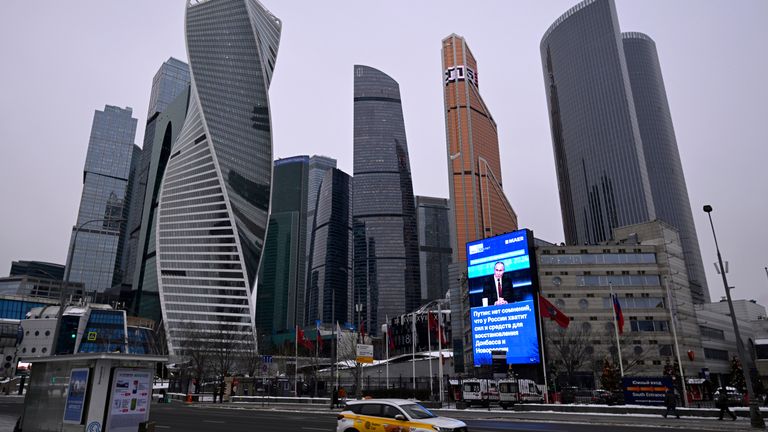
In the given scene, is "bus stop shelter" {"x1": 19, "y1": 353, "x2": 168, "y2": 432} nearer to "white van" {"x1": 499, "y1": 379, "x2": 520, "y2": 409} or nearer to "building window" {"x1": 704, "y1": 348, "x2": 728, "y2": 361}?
"white van" {"x1": 499, "y1": 379, "x2": 520, "y2": 409}

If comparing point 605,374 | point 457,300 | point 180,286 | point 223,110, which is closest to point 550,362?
point 605,374

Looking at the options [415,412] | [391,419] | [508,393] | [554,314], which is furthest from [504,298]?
[391,419]

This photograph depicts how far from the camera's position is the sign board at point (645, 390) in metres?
36.9

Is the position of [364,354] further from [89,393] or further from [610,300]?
[610,300]

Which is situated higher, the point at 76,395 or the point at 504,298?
the point at 504,298

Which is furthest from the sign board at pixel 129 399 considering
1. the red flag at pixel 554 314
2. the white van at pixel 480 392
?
the red flag at pixel 554 314

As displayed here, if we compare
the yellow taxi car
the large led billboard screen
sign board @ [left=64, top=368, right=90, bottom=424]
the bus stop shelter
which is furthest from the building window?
sign board @ [left=64, top=368, right=90, bottom=424]

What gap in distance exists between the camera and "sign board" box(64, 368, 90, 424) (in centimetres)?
1798

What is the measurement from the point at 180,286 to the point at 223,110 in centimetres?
6916

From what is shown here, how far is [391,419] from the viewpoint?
17.2m

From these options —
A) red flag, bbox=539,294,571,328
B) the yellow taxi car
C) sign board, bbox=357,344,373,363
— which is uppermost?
red flag, bbox=539,294,571,328

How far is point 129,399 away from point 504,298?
54146 mm

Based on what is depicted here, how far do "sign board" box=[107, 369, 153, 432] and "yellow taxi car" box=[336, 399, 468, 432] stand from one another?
760cm

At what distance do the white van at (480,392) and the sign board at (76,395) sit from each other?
32638mm
